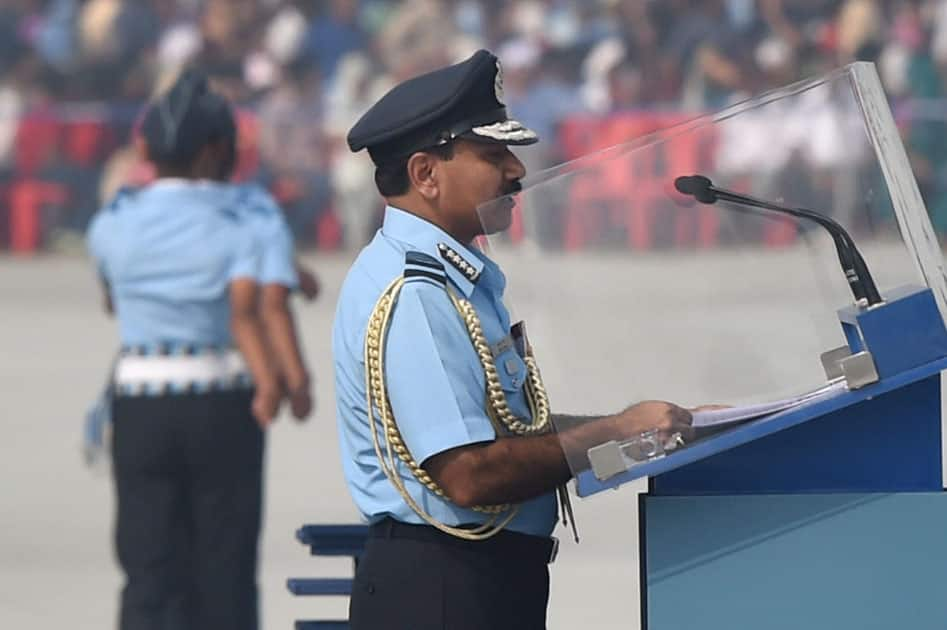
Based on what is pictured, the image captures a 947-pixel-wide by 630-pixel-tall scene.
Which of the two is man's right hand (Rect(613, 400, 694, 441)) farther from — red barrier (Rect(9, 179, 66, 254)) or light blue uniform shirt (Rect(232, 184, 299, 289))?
red barrier (Rect(9, 179, 66, 254))

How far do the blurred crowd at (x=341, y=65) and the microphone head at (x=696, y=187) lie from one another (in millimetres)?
13197

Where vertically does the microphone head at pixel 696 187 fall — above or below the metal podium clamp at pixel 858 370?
above

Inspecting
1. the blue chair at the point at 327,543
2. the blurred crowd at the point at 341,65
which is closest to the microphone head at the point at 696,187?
the blue chair at the point at 327,543

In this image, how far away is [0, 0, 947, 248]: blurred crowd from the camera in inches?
656

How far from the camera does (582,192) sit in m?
3.11

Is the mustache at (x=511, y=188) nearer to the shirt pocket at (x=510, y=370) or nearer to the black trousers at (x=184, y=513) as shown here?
the shirt pocket at (x=510, y=370)

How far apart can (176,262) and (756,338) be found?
2654 mm

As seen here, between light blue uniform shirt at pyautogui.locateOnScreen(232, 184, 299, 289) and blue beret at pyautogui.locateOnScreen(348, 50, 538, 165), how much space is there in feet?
7.36

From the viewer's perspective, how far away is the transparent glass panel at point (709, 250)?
298 centimetres

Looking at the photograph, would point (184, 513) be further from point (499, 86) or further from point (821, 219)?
point (821, 219)

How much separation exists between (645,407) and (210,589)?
8.30 ft

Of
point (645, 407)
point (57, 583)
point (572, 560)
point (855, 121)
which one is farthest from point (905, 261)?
point (57, 583)

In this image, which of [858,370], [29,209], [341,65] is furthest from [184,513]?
[341,65]

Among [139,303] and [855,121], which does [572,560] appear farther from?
[855,121]
